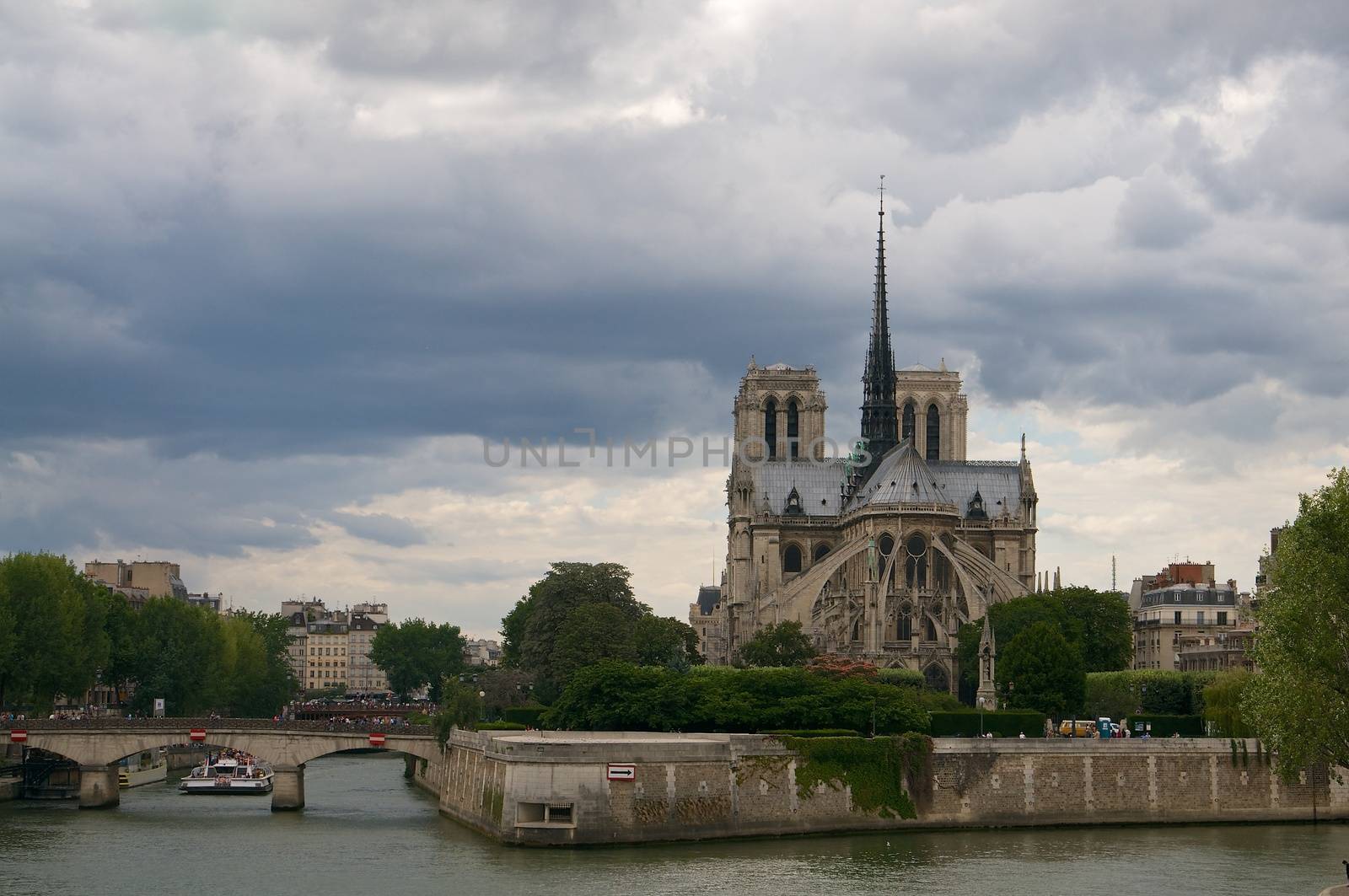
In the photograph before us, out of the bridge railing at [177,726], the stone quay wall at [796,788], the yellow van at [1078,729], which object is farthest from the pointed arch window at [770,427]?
the stone quay wall at [796,788]

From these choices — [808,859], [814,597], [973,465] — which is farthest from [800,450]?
[808,859]

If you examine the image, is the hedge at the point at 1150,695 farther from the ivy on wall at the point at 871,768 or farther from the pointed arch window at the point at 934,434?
the pointed arch window at the point at 934,434

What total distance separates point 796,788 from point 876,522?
61833 millimetres

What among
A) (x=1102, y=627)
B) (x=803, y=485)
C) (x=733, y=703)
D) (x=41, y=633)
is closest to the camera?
(x=733, y=703)

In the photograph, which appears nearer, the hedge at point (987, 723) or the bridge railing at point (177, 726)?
the hedge at point (987, 723)

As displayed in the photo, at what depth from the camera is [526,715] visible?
84562 mm

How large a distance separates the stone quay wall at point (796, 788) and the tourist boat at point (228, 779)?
17801 millimetres

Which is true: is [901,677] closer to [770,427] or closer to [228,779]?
[228,779]

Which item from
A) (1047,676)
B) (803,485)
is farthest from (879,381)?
(1047,676)

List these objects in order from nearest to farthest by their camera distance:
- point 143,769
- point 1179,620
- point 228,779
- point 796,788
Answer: point 796,788
point 228,779
point 143,769
point 1179,620

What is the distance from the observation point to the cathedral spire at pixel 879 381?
13962 centimetres

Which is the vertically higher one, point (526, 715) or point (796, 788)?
point (526, 715)

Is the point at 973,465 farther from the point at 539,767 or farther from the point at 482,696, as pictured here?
the point at 539,767

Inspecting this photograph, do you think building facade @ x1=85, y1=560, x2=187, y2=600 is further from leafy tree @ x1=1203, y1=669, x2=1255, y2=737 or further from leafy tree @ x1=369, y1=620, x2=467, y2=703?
A: leafy tree @ x1=1203, y1=669, x2=1255, y2=737
